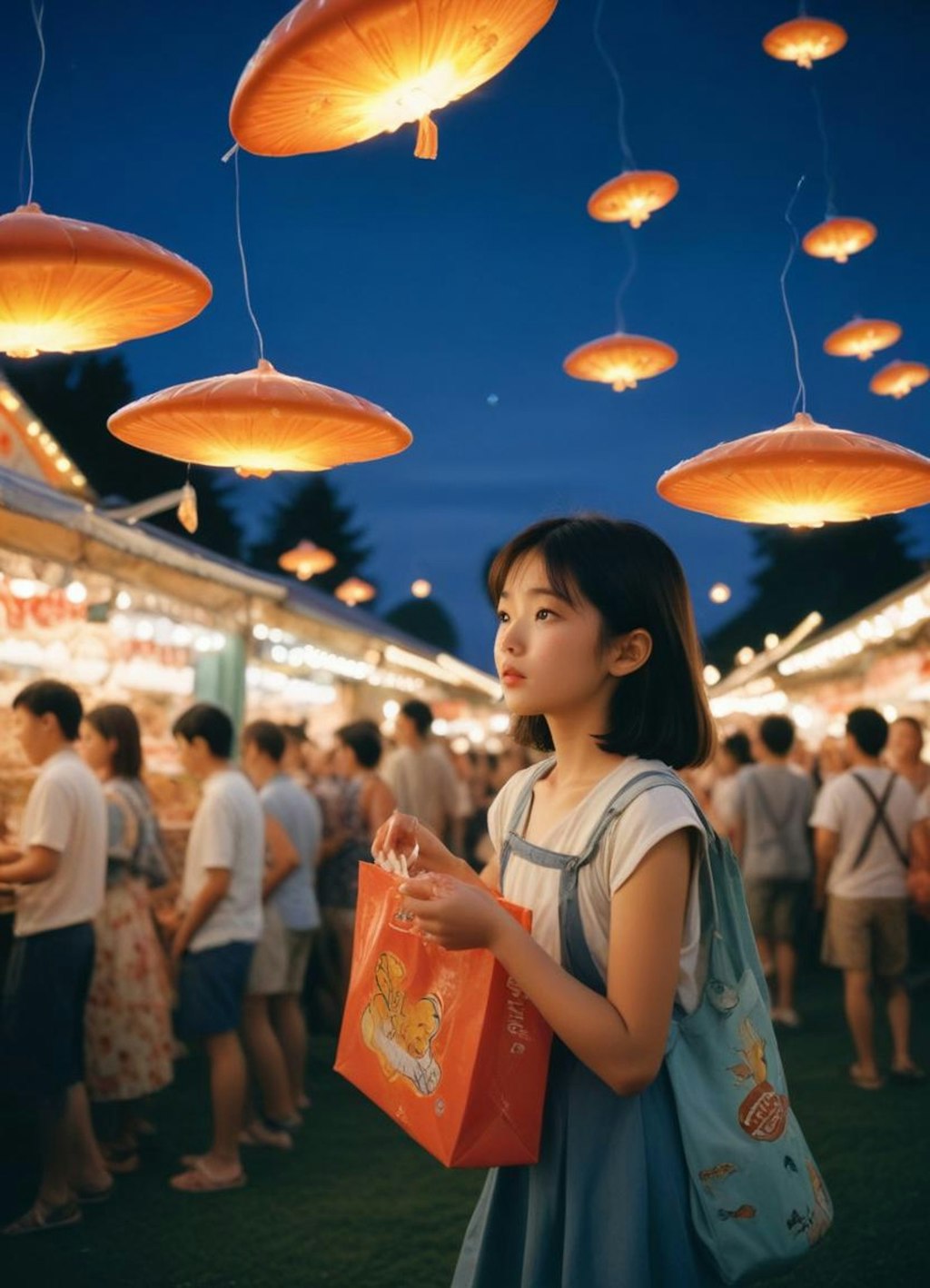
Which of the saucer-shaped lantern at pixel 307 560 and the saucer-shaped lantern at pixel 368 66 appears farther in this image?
the saucer-shaped lantern at pixel 307 560

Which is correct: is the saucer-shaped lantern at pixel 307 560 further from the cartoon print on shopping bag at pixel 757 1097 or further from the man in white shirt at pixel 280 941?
the cartoon print on shopping bag at pixel 757 1097

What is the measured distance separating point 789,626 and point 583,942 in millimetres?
58311

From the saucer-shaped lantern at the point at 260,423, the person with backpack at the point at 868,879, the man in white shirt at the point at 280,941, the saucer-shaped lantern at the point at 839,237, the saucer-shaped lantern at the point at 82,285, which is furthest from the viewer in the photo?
the saucer-shaped lantern at the point at 839,237

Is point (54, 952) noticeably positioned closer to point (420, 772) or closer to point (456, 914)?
point (456, 914)

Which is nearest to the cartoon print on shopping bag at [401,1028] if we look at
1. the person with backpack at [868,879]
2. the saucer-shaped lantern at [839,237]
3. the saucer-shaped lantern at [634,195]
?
the person with backpack at [868,879]

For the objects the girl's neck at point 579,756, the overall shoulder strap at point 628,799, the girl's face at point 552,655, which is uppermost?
the girl's face at point 552,655

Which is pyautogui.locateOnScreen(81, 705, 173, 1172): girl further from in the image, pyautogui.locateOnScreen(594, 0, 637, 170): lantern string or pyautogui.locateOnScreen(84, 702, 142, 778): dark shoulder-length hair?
pyautogui.locateOnScreen(594, 0, 637, 170): lantern string

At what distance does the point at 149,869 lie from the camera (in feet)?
18.2

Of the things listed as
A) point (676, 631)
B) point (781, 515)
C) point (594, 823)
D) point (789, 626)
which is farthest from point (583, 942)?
point (789, 626)

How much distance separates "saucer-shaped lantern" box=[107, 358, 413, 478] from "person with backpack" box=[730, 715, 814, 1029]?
5386mm

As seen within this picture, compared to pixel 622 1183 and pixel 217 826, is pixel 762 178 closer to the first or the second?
pixel 217 826

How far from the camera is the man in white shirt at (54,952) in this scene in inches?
177

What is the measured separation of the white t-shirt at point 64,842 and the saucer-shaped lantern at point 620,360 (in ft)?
15.5


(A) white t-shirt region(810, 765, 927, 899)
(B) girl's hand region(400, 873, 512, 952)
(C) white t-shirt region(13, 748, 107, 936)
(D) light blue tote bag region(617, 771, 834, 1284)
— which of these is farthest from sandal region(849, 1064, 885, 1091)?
(B) girl's hand region(400, 873, 512, 952)
